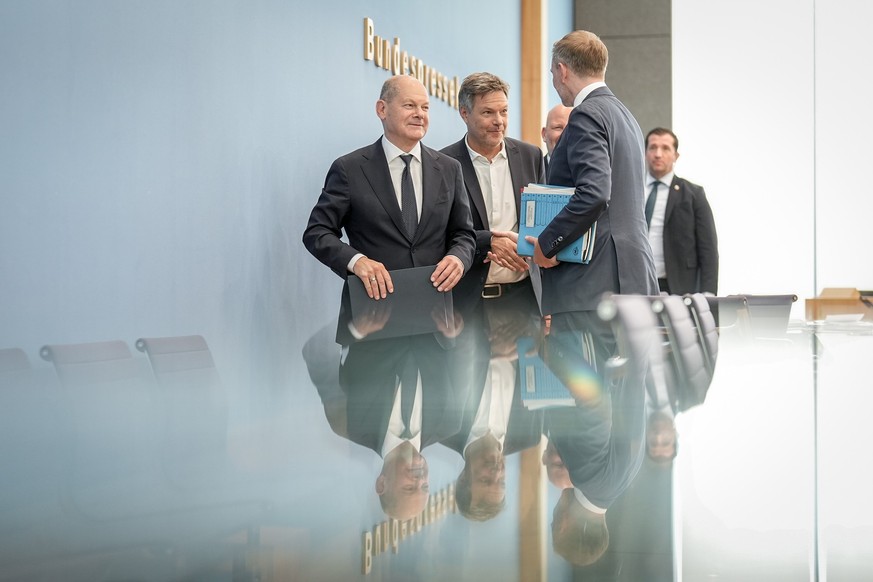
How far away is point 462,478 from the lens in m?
0.90

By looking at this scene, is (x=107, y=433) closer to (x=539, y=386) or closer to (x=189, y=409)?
(x=189, y=409)

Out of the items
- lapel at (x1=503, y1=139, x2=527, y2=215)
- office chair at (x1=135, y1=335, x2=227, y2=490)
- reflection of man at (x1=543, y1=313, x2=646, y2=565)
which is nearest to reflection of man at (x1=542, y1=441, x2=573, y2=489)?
reflection of man at (x1=543, y1=313, x2=646, y2=565)

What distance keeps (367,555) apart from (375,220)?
2.07 meters

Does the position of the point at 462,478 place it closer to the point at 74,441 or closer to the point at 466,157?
the point at 74,441

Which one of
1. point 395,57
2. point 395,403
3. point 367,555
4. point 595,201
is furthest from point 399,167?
point 367,555

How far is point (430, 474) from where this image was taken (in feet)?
2.97

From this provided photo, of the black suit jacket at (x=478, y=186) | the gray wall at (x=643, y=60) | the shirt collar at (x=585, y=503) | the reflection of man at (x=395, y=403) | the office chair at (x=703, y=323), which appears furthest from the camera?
the gray wall at (x=643, y=60)

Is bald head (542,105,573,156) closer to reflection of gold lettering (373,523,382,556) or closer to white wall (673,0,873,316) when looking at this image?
reflection of gold lettering (373,523,382,556)

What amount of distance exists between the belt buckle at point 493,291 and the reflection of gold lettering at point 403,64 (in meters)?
1.52

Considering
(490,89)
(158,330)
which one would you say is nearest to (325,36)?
(490,89)

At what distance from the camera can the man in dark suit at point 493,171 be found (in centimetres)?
327

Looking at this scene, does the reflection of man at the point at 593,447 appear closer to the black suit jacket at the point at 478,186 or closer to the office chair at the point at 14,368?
the office chair at the point at 14,368

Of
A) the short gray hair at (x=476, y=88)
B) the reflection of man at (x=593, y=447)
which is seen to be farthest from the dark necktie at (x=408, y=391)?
the short gray hair at (x=476, y=88)

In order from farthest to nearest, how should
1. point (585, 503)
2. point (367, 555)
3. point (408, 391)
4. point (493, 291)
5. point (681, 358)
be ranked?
point (493, 291) → point (681, 358) → point (408, 391) → point (585, 503) → point (367, 555)
